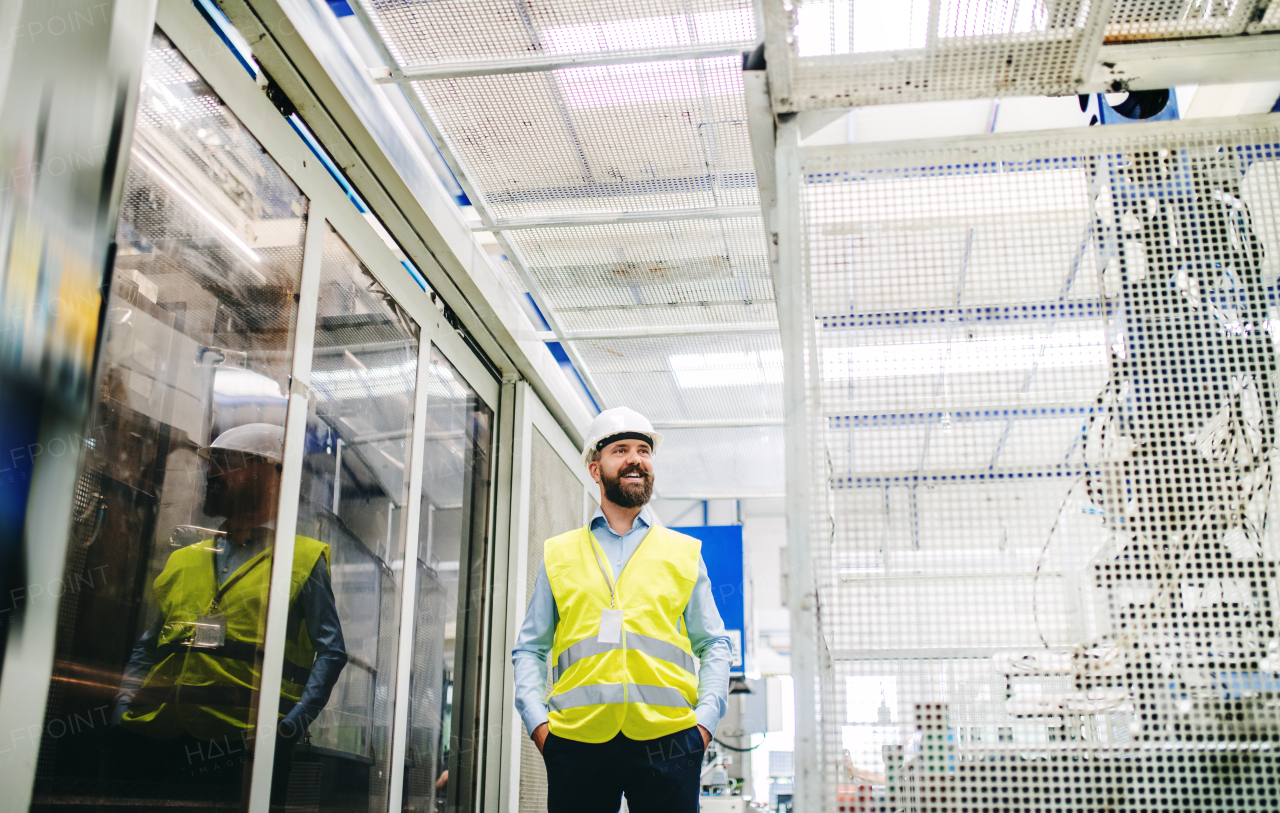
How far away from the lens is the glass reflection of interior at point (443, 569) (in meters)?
3.70

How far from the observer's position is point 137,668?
2127 millimetres

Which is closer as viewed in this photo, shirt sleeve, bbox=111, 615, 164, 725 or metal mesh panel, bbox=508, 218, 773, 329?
shirt sleeve, bbox=111, 615, 164, 725

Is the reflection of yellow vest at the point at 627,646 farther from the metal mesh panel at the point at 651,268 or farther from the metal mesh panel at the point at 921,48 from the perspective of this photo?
the metal mesh panel at the point at 651,268

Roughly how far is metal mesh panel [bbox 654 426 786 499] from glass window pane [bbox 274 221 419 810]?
324 centimetres

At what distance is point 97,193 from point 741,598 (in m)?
6.30

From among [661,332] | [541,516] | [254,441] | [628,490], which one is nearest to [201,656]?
[254,441]

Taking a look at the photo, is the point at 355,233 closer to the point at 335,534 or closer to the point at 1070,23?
the point at 335,534

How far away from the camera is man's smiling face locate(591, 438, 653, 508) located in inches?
110

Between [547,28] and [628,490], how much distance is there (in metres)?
1.53

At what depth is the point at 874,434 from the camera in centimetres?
162

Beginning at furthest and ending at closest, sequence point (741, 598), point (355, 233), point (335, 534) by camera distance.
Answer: point (741, 598) < point (355, 233) < point (335, 534)

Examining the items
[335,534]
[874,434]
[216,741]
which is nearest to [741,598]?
[335,534]

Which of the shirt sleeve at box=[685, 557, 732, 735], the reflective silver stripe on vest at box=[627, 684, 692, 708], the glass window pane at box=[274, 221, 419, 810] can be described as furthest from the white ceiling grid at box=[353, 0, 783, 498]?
the reflective silver stripe on vest at box=[627, 684, 692, 708]

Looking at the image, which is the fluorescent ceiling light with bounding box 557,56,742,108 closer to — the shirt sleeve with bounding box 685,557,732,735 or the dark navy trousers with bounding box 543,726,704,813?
the shirt sleeve with bounding box 685,557,732,735
